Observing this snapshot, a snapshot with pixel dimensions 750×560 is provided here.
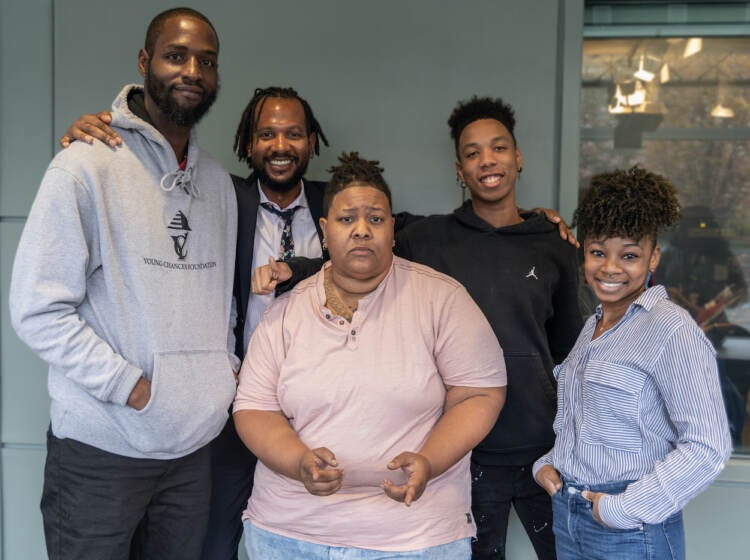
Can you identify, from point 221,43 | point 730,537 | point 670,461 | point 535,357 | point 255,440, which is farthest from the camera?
point 221,43

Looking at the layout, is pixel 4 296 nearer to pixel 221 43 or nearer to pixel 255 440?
pixel 221 43

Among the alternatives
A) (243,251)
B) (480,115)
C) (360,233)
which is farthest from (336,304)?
(480,115)

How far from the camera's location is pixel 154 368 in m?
2.20

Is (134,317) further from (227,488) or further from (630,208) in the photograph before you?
(630,208)

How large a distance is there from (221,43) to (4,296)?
1.70 metres

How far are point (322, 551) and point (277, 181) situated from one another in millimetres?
1408

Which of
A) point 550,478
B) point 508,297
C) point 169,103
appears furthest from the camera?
point 508,297

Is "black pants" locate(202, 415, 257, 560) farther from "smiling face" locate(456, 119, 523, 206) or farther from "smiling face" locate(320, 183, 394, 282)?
"smiling face" locate(456, 119, 523, 206)

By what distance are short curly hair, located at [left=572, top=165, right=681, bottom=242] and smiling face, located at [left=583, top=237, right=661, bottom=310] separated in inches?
0.9

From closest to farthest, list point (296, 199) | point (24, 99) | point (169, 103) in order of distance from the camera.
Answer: point (169, 103) < point (296, 199) < point (24, 99)

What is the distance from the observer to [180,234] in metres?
2.34

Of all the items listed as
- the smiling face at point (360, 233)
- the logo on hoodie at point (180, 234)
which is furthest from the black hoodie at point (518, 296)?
the logo on hoodie at point (180, 234)

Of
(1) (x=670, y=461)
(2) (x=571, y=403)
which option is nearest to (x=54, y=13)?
(2) (x=571, y=403)

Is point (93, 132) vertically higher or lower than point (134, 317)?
higher
